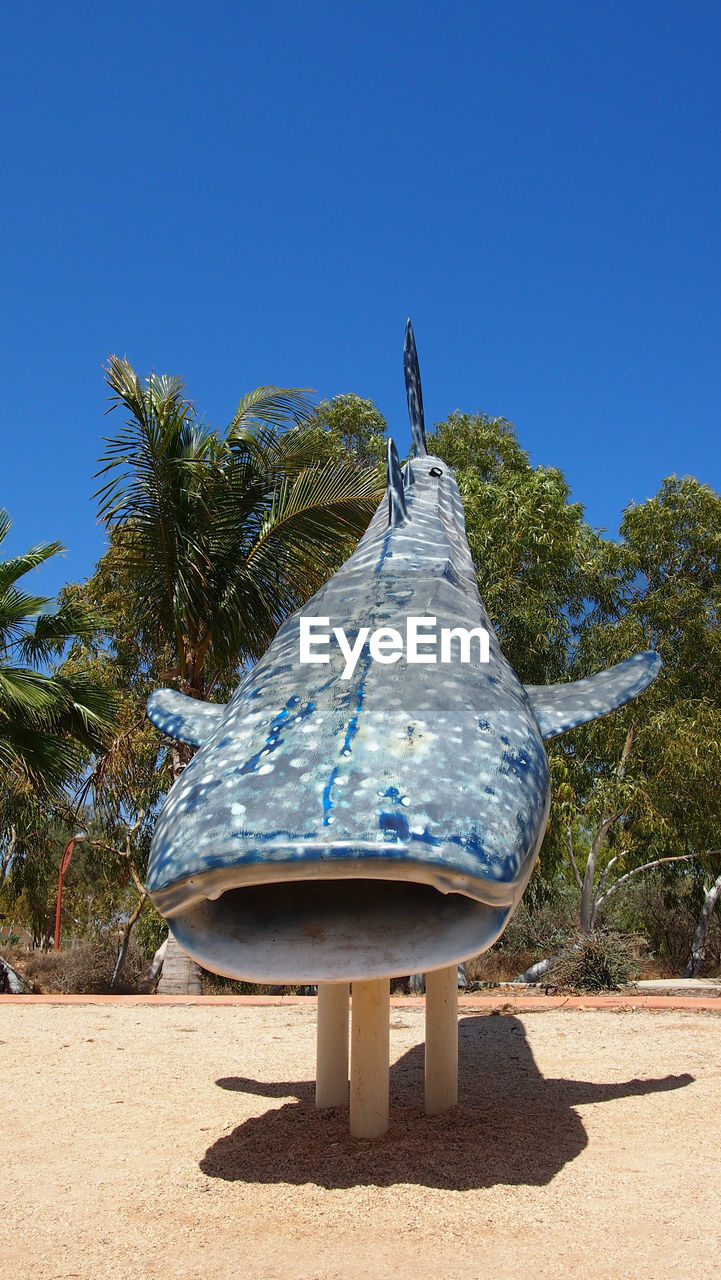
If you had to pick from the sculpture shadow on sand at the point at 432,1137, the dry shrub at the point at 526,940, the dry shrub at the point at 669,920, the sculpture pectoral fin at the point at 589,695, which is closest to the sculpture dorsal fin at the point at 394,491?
the sculpture pectoral fin at the point at 589,695

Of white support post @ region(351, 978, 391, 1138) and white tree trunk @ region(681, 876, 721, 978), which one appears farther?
white tree trunk @ region(681, 876, 721, 978)

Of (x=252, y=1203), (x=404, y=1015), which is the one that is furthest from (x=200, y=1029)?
(x=252, y=1203)

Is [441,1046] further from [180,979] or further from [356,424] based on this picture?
[356,424]

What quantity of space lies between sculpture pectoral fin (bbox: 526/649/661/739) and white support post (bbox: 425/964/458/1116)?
4.88 ft

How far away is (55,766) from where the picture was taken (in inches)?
368

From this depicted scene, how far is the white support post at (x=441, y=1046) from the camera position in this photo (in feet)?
13.5

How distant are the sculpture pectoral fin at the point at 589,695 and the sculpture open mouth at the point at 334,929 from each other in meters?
1.01

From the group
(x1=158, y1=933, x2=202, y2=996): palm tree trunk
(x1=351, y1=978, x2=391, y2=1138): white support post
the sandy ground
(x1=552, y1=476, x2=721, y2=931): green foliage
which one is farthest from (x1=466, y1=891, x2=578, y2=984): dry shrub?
(x1=351, y1=978, x2=391, y2=1138): white support post

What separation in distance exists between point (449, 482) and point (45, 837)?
1434 cm

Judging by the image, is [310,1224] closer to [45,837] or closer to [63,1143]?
[63,1143]

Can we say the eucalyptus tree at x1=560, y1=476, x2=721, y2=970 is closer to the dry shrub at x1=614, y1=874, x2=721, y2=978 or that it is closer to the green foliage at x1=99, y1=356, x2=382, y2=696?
the dry shrub at x1=614, y1=874, x2=721, y2=978

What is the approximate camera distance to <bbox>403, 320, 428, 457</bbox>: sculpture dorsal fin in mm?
6566

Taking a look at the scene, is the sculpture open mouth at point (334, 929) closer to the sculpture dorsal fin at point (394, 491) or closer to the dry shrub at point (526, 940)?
the sculpture dorsal fin at point (394, 491)

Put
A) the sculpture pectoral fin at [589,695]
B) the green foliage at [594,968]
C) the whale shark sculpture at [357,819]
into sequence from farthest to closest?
the green foliage at [594,968]
the sculpture pectoral fin at [589,695]
the whale shark sculpture at [357,819]
